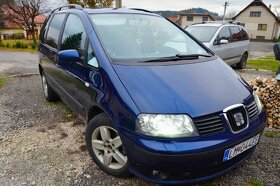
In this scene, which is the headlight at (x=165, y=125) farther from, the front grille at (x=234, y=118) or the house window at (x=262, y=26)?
the house window at (x=262, y=26)

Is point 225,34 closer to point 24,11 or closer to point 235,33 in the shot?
point 235,33

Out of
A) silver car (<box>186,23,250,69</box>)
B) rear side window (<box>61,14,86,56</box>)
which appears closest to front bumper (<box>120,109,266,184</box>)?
rear side window (<box>61,14,86,56</box>)

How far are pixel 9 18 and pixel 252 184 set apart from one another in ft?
98.5

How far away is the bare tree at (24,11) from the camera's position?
2470 cm

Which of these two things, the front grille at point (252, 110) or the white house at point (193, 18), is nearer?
the front grille at point (252, 110)

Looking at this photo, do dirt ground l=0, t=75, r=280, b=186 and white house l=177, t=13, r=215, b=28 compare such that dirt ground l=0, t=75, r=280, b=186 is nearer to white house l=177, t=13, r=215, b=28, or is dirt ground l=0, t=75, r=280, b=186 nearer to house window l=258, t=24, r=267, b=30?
house window l=258, t=24, r=267, b=30

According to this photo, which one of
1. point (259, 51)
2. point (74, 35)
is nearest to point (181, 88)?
point (74, 35)

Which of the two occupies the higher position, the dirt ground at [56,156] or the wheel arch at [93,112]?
the wheel arch at [93,112]

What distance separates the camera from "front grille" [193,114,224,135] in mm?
2119

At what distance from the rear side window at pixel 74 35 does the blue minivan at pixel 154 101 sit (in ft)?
0.05

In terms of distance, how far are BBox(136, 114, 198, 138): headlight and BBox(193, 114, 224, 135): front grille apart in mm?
51

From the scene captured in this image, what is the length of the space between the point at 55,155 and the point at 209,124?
77.2 inches

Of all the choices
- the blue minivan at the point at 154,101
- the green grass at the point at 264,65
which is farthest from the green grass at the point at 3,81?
the green grass at the point at 264,65

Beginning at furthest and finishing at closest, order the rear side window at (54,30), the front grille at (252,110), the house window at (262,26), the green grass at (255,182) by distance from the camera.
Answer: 1. the house window at (262,26)
2. the rear side window at (54,30)
3. the green grass at (255,182)
4. the front grille at (252,110)
